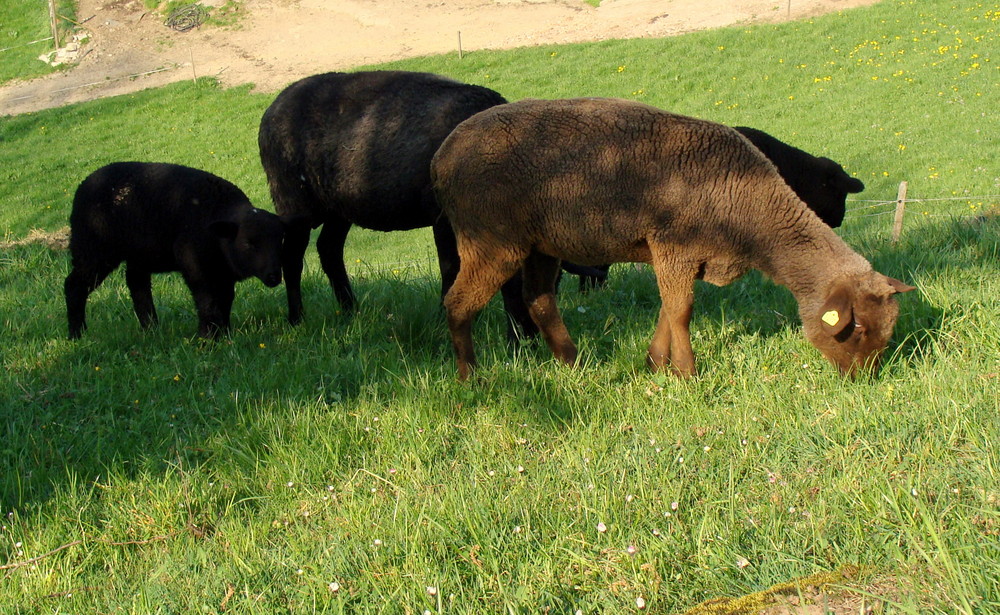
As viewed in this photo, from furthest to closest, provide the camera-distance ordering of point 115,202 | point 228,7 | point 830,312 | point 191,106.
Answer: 1. point 228,7
2. point 191,106
3. point 115,202
4. point 830,312

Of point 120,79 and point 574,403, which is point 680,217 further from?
point 120,79

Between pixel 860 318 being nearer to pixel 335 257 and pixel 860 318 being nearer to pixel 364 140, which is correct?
pixel 364 140

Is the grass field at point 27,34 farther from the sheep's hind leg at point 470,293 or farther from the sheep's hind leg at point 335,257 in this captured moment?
the sheep's hind leg at point 470,293

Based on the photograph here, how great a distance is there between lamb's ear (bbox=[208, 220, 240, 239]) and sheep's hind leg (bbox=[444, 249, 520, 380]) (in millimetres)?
2410

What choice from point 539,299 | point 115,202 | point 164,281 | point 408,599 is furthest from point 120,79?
point 408,599

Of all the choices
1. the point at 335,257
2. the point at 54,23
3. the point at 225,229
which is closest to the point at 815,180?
the point at 335,257

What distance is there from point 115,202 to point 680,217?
199 inches

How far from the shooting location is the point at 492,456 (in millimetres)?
4871

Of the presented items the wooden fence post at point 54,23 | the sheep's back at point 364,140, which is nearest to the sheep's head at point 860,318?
the sheep's back at point 364,140

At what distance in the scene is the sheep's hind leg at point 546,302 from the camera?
654cm

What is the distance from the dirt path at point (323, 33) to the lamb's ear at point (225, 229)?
26.0 metres

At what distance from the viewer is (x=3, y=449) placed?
5.18m

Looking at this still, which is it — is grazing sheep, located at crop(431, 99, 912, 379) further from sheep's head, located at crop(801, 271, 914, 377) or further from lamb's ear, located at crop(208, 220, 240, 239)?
lamb's ear, located at crop(208, 220, 240, 239)

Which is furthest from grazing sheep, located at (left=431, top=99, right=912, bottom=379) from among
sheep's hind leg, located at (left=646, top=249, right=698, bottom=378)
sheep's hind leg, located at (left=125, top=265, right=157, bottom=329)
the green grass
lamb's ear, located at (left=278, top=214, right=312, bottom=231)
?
sheep's hind leg, located at (left=125, top=265, right=157, bottom=329)
